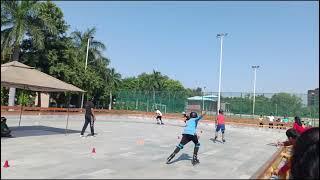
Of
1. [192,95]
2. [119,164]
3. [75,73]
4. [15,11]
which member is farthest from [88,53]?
[119,164]

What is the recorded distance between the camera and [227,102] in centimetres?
4472

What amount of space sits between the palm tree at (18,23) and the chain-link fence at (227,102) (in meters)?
15.8

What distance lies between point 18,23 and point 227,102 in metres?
22.2

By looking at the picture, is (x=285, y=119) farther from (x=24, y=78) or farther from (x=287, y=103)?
(x=24, y=78)

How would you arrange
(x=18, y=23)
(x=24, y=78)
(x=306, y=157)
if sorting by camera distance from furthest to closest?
(x=18, y=23) → (x=24, y=78) → (x=306, y=157)

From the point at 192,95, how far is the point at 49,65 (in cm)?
1559

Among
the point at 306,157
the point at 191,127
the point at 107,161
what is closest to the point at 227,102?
the point at 191,127

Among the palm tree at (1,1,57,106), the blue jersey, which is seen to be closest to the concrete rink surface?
the blue jersey

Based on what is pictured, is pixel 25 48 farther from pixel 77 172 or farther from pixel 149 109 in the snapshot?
pixel 77 172

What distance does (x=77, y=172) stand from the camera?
895 centimetres

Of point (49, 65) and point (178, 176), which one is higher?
point (49, 65)

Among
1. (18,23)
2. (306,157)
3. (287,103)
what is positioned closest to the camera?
(306,157)

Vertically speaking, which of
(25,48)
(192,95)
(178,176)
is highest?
(25,48)

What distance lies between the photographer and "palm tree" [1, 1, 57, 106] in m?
33.5
